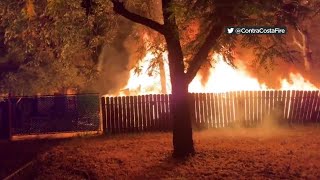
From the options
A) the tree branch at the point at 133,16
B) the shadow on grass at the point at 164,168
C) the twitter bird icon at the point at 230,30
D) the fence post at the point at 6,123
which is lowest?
the shadow on grass at the point at 164,168

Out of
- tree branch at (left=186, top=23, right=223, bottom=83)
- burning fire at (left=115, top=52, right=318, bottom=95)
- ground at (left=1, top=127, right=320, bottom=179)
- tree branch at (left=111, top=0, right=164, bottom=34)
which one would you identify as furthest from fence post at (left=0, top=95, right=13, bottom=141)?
burning fire at (left=115, top=52, right=318, bottom=95)

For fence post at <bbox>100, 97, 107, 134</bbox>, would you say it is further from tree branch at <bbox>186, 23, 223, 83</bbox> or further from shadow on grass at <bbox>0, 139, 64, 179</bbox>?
tree branch at <bbox>186, 23, 223, 83</bbox>

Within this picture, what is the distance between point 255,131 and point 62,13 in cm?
781

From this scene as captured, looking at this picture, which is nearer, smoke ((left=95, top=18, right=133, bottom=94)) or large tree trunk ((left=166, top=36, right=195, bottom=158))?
large tree trunk ((left=166, top=36, right=195, bottom=158))

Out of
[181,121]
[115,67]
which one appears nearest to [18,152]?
[181,121]

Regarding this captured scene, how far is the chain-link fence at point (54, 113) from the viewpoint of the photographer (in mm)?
14258

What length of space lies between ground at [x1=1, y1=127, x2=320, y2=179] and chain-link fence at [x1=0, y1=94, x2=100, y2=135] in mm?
1595

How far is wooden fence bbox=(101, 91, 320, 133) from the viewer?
47.0 feet

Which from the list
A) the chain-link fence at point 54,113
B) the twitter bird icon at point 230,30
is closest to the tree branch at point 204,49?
the twitter bird icon at point 230,30

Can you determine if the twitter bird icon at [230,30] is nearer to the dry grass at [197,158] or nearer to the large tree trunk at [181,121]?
the large tree trunk at [181,121]

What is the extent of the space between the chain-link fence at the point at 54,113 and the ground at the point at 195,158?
5.23ft

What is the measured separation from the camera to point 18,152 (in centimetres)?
1172

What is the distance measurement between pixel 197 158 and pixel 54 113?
285 inches

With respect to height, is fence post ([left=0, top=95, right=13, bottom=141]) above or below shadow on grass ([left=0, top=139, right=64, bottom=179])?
above
